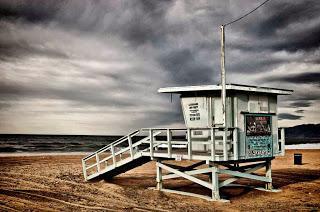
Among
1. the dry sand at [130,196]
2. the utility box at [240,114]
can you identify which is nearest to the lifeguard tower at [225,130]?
the utility box at [240,114]

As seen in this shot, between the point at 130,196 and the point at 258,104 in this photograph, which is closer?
the point at 130,196

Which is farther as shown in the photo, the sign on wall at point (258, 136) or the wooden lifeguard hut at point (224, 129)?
the sign on wall at point (258, 136)

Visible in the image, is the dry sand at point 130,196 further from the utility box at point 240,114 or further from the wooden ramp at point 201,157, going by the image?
the utility box at point 240,114

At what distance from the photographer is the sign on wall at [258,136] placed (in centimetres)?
1274

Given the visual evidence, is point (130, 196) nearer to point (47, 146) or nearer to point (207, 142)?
point (207, 142)

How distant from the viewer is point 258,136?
13.1m

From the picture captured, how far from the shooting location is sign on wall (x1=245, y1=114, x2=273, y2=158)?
12.7 metres

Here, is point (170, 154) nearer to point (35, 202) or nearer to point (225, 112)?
point (225, 112)

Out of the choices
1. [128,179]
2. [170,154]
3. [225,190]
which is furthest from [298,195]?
[128,179]

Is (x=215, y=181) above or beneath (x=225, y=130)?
beneath

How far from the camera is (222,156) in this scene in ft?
37.7

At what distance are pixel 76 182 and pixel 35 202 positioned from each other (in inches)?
198

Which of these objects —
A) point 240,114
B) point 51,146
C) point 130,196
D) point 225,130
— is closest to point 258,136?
point 240,114

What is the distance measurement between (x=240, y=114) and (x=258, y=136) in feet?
4.23
